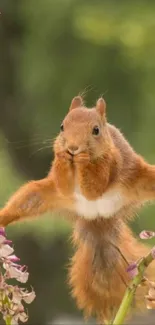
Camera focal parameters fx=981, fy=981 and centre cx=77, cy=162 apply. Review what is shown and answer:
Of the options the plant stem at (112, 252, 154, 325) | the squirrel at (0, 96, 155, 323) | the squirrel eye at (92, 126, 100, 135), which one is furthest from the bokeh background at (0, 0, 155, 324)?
the plant stem at (112, 252, 154, 325)

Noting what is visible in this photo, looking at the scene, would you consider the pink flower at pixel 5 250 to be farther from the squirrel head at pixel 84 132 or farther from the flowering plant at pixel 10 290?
the squirrel head at pixel 84 132

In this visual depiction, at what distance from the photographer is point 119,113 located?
11.6ft

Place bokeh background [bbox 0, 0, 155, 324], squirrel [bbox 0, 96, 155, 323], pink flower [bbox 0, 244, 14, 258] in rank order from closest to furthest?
pink flower [bbox 0, 244, 14, 258]
squirrel [bbox 0, 96, 155, 323]
bokeh background [bbox 0, 0, 155, 324]

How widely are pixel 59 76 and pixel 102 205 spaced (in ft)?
8.70

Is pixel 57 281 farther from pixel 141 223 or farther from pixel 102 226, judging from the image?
pixel 102 226

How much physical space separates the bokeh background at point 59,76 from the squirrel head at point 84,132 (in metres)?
2.23

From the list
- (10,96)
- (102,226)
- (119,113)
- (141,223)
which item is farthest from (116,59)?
(102,226)

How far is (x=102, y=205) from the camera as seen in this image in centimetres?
98

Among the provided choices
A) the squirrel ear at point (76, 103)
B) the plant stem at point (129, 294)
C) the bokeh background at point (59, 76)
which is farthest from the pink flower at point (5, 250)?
the bokeh background at point (59, 76)

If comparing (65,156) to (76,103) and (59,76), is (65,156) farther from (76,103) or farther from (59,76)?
(59,76)

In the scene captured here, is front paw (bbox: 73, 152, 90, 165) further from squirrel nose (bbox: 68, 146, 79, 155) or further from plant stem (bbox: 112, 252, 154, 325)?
plant stem (bbox: 112, 252, 154, 325)

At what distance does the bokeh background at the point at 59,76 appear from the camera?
3.29 meters

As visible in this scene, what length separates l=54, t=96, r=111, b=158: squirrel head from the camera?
856 millimetres

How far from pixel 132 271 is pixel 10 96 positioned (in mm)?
3091
